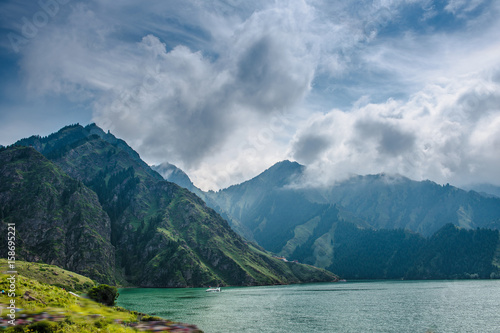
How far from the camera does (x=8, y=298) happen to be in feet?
174

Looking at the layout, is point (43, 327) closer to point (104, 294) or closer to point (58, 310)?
point (58, 310)

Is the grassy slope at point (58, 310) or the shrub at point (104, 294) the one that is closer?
the grassy slope at point (58, 310)

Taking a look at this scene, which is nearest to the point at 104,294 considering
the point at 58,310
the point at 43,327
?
the point at 58,310

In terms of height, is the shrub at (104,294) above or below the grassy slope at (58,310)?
below

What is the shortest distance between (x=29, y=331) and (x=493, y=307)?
598 feet

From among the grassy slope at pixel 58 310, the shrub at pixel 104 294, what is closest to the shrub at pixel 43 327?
the grassy slope at pixel 58 310

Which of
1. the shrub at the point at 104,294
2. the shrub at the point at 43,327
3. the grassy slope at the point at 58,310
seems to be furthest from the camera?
the shrub at the point at 104,294

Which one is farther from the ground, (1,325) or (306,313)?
(1,325)

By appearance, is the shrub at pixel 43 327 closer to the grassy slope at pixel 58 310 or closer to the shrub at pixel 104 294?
the grassy slope at pixel 58 310

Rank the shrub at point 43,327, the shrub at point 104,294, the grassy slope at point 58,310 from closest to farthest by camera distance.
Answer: the shrub at point 43,327 < the grassy slope at point 58,310 < the shrub at point 104,294

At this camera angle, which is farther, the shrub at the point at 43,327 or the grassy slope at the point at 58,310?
the grassy slope at the point at 58,310

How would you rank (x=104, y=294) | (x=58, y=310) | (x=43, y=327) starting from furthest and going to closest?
(x=104, y=294)
(x=58, y=310)
(x=43, y=327)

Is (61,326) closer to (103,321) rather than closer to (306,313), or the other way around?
(103,321)

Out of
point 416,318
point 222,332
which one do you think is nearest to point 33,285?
point 222,332
